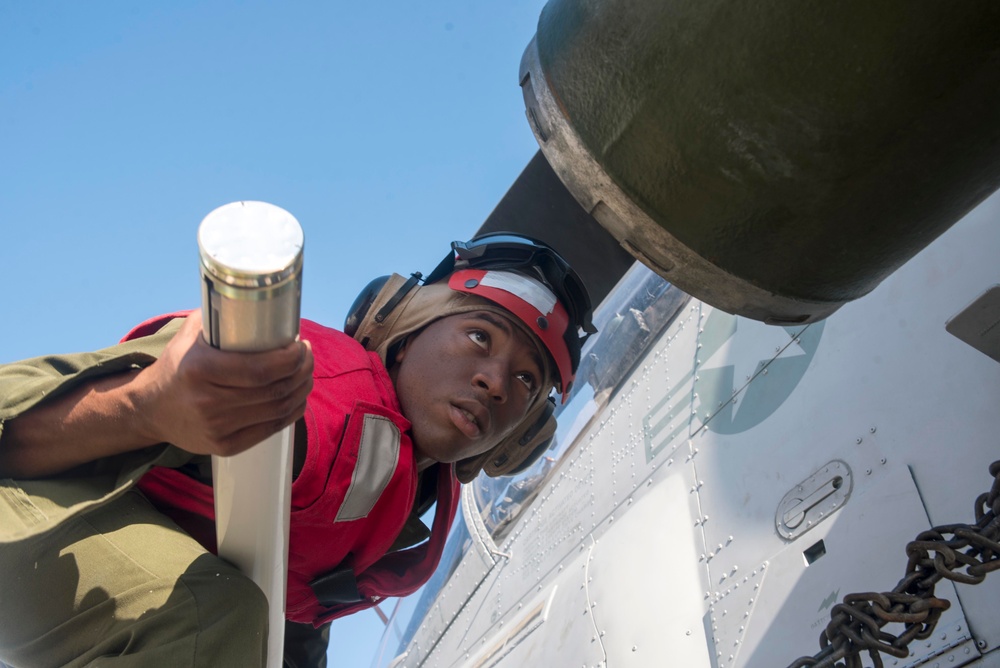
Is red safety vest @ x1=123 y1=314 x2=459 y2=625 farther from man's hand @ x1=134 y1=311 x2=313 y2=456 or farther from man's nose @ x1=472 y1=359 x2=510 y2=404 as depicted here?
man's hand @ x1=134 y1=311 x2=313 y2=456

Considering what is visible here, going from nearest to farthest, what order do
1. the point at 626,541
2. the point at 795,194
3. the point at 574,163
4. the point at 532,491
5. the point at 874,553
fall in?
the point at 795,194
the point at 574,163
the point at 874,553
the point at 626,541
the point at 532,491

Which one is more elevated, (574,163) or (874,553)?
(574,163)

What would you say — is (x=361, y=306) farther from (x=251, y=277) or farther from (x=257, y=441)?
(x=251, y=277)

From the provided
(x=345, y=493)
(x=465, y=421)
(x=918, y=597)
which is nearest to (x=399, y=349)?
(x=465, y=421)

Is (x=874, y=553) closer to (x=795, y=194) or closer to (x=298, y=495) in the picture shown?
(x=795, y=194)

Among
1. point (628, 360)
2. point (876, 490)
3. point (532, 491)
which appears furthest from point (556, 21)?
point (532, 491)

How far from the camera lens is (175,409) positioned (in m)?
1.17

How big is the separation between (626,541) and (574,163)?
1819mm

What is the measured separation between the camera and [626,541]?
9.38 feet

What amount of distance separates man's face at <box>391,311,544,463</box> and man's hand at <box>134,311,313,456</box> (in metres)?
1.24

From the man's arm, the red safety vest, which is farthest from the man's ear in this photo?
the man's arm

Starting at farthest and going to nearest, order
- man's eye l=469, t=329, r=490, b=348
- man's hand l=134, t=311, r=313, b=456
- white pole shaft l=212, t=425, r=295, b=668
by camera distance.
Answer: man's eye l=469, t=329, r=490, b=348
white pole shaft l=212, t=425, r=295, b=668
man's hand l=134, t=311, r=313, b=456

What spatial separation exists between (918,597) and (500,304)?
4.82 ft

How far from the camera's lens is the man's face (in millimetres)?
2441
